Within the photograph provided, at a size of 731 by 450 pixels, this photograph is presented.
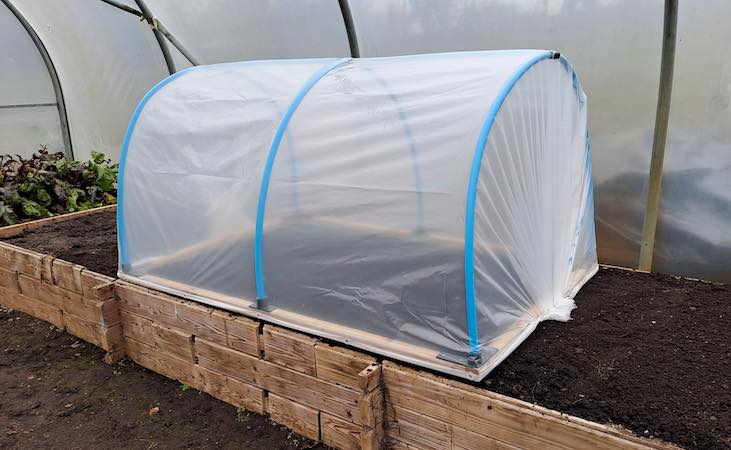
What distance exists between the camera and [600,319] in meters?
2.84

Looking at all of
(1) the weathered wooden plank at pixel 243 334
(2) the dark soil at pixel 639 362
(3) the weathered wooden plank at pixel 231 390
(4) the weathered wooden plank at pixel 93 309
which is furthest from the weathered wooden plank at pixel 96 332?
(1) the weathered wooden plank at pixel 243 334

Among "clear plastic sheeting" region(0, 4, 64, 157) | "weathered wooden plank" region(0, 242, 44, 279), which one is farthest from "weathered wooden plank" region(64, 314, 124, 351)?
"clear plastic sheeting" region(0, 4, 64, 157)

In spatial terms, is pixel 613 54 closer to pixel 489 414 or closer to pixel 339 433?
pixel 489 414

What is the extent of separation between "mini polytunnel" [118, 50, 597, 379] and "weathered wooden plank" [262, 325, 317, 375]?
0.09m

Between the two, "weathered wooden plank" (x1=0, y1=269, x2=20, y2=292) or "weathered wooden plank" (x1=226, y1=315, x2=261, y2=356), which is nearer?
"weathered wooden plank" (x1=226, y1=315, x2=261, y2=356)

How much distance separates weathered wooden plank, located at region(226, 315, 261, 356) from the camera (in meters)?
2.77

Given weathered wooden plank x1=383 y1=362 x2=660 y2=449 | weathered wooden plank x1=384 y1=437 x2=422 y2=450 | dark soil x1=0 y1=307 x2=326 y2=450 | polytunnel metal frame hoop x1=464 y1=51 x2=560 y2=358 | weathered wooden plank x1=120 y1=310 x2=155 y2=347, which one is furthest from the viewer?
weathered wooden plank x1=120 y1=310 x2=155 y2=347

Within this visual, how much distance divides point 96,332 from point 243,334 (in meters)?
1.41

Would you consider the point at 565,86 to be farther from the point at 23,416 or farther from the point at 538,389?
the point at 23,416

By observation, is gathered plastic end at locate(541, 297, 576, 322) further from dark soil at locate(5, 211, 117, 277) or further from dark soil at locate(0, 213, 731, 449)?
dark soil at locate(5, 211, 117, 277)

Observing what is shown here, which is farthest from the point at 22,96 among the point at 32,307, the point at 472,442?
the point at 472,442

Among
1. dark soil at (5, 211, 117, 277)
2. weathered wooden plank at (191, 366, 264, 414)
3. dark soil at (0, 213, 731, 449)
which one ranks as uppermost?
dark soil at (5, 211, 117, 277)

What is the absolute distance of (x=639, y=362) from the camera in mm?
2395

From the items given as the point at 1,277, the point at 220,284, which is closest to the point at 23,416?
the point at 220,284
